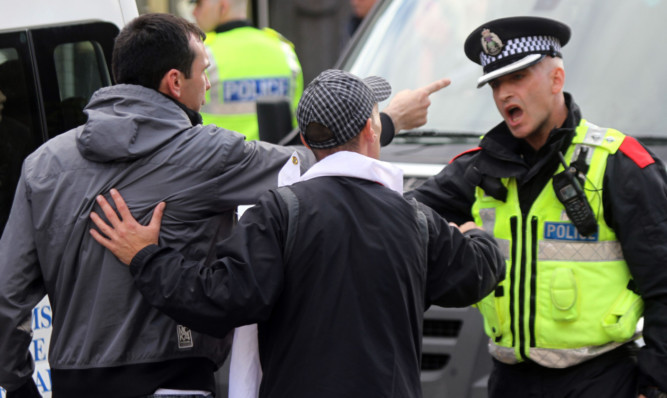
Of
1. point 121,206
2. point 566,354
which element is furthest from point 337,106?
point 566,354

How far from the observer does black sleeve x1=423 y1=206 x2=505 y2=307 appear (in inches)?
116

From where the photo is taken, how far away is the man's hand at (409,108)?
365 centimetres

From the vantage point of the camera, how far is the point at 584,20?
17.0 ft

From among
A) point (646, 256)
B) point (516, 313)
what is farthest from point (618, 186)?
point (516, 313)

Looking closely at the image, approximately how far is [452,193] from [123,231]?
1248mm

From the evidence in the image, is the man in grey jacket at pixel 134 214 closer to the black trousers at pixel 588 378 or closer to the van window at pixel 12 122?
the van window at pixel 12 122

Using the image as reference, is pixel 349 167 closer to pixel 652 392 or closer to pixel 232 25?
pixel 652 392

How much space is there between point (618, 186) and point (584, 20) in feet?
6.91

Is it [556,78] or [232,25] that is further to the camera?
[232,25]

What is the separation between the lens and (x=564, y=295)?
10.9 ft

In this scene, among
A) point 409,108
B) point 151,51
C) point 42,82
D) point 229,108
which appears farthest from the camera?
point 229,108

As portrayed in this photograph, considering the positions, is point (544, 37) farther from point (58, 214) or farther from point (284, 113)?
point (284, 113)

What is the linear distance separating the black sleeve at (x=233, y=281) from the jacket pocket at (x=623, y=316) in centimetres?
108

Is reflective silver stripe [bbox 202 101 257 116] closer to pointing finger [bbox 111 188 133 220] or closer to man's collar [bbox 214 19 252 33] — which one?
man's collar [bbox 214 19 252 33]
